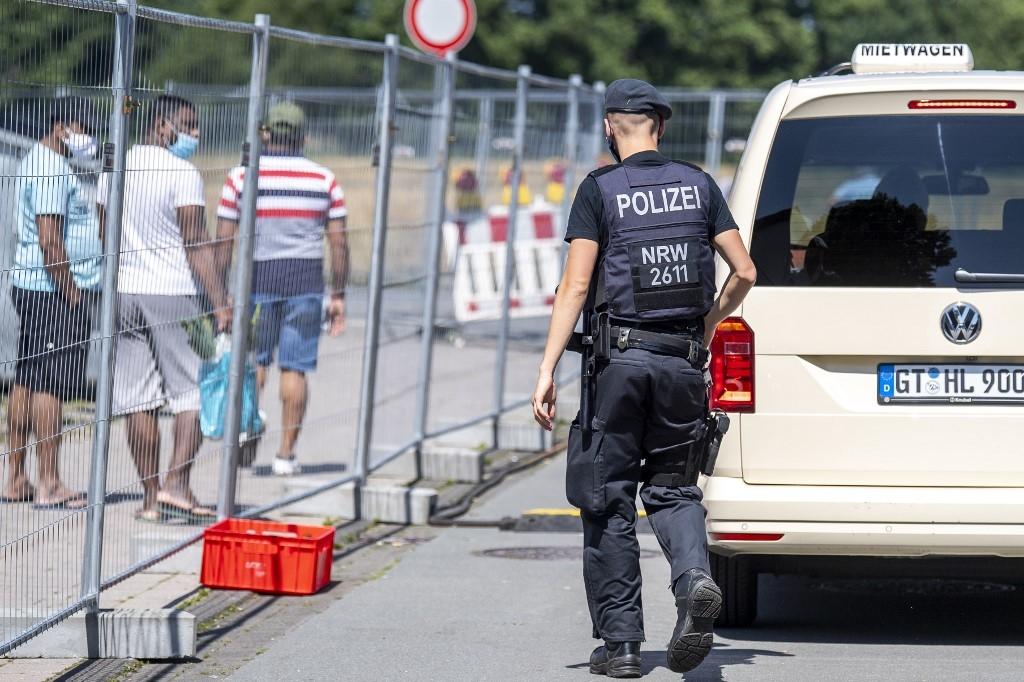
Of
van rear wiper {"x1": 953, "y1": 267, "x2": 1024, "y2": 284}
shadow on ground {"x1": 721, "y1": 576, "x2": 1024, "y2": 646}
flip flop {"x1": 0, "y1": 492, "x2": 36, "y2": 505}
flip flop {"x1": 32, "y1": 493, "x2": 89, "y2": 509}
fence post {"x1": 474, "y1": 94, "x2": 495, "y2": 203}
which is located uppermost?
fence post {"x1": 474, "y1": 94, "x2": 495, "y2": 203}

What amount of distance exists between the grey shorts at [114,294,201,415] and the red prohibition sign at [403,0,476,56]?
6115 millimetres

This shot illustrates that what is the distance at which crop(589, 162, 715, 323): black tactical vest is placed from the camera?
17.8 feet

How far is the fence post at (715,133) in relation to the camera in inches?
795

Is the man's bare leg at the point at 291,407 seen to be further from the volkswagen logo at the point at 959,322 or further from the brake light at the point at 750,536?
the volkswagen logo at the point at 959,322

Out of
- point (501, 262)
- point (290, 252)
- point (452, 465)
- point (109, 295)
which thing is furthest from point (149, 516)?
point (501, 262)

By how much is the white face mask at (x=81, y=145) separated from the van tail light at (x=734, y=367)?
213cm

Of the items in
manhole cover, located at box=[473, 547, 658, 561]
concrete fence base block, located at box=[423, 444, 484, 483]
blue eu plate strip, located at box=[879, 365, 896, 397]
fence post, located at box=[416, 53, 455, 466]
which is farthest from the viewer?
concrete fence base block, located at box=[423, 444, 484, 483]

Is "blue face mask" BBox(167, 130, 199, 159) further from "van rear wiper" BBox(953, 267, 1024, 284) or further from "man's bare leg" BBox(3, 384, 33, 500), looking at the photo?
"van rear wiper" BBox(953, 267, 1024, 284)

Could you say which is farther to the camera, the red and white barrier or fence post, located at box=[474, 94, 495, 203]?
the red and white barrier

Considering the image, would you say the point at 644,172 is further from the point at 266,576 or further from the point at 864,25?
the point at 864,25

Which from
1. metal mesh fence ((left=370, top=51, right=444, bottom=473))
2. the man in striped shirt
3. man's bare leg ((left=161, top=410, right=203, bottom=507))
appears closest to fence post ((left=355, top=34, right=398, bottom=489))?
metal mesh fence ((left=370, top=51, right=444, bottom=473))

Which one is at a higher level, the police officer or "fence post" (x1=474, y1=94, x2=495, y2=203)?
"fence post" (x1=474, y1=94, x2=495, y2=203)

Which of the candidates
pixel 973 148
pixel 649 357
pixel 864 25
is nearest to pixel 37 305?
pixel 649 357

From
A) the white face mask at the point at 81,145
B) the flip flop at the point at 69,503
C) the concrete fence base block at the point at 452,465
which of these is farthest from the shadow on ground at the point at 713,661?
the concrete fence base block at the point at 452,465
